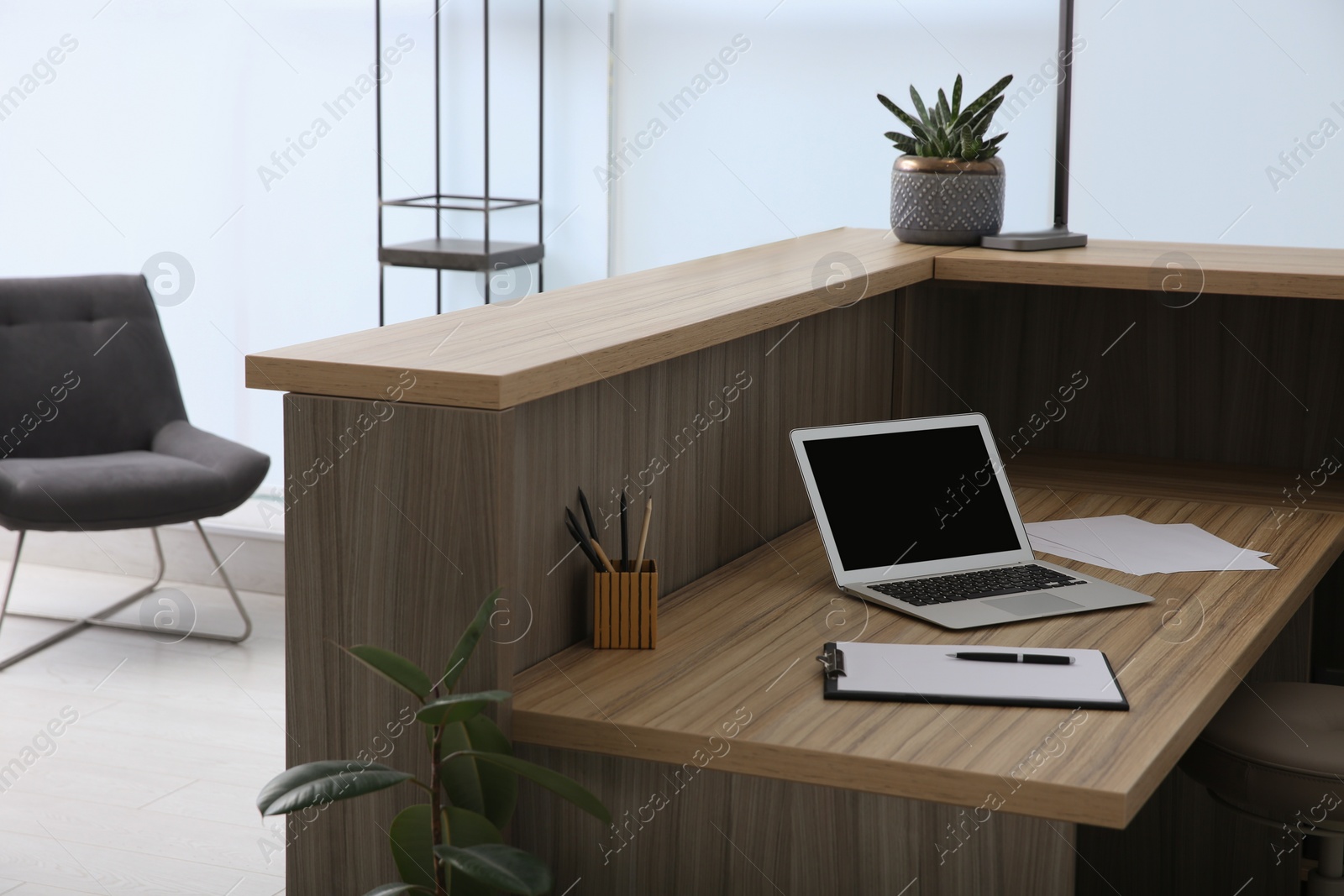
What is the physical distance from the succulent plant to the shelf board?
4.76 feet

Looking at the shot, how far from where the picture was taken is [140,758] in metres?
3.05

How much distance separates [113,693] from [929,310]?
2.12 metres

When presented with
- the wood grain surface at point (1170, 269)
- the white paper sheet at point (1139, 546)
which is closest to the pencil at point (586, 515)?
the white paper sheet at point (1139, 546)

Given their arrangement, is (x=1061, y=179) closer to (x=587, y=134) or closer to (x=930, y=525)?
(x=930, y=525)

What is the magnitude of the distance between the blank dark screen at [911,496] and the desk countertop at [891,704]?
0.30 ft

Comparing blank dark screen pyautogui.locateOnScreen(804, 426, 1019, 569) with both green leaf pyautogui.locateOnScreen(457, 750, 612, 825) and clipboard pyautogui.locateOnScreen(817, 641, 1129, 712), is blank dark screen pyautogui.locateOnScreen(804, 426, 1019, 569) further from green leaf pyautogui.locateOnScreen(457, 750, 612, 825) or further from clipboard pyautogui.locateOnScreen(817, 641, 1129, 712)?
green leaf pyautogui.locateOnScreen(457, 750, 612, 825)

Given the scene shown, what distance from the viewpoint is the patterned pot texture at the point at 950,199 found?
8.34ft

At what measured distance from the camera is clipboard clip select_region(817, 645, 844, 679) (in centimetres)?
151

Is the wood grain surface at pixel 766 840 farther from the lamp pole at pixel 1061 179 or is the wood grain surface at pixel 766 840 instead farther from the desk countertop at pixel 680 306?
the lamp pole at pixel 1061 179

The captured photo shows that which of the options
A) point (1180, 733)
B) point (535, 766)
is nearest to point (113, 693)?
point (535, 766)

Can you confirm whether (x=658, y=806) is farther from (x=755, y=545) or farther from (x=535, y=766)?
(x=755, y=545)

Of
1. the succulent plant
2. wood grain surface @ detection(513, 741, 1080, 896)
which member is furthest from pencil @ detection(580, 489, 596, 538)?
the succulent plant

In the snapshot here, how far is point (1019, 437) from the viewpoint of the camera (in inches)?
111

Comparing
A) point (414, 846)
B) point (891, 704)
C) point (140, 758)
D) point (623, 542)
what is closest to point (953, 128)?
point (623, 542)
